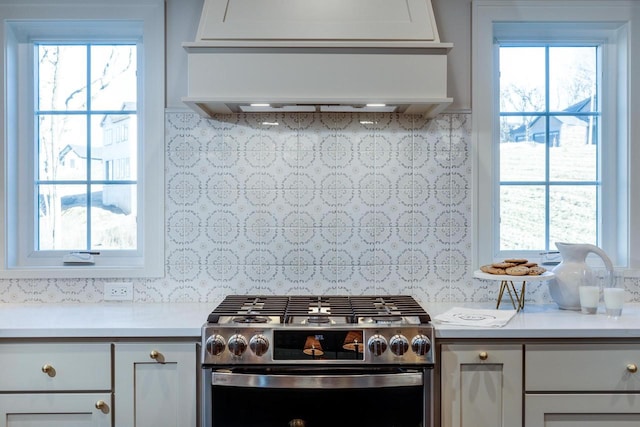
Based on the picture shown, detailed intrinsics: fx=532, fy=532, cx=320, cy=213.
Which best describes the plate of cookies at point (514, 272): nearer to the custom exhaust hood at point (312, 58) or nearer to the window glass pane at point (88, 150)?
the custom exhaust hood at point (312, 58)

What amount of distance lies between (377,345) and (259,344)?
40 centimetres

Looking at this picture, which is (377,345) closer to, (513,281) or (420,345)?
(420,345)

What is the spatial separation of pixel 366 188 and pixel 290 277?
54 cm

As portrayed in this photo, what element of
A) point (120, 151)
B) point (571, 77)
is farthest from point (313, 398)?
point (571, 77)

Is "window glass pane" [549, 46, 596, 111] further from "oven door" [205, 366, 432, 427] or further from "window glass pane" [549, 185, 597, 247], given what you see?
"oven door" [205, 366, 432, 427]

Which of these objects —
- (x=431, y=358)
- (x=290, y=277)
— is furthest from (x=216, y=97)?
(x=431, y=358)

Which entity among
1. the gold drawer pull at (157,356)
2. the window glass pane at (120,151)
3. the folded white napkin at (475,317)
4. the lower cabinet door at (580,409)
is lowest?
the lower cabinet door at (580,409)

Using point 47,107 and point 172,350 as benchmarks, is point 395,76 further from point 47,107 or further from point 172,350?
point 47,107

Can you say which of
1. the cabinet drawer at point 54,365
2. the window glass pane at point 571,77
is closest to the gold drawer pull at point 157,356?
the cabinet drawer at point 54,365

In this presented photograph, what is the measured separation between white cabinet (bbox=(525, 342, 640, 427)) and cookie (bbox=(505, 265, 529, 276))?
0.33 meters

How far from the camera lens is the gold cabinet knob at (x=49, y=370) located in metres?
1.86

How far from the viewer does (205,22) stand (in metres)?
2.03

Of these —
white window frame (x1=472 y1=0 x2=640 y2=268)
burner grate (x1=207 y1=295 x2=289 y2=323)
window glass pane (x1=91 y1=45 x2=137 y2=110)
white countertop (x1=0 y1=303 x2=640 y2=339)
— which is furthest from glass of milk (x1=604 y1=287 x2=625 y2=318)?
window glass pane (x1=91 y1=45 x2=137 y2=110)

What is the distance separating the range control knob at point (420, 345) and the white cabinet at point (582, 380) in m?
0.37
